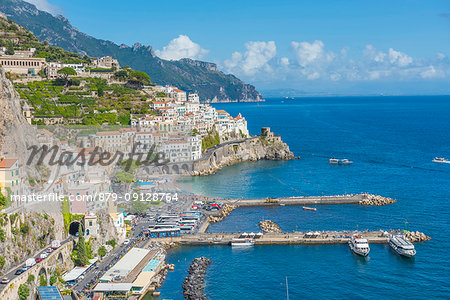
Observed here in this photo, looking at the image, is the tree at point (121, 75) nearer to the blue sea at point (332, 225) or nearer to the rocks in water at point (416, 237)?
the blue sea at point (332, 225)

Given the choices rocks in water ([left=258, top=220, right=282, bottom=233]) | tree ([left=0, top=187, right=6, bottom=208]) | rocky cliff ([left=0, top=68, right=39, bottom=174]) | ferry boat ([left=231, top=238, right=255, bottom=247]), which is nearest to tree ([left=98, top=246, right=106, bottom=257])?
tree ([left=0, top=187, right=6, bottom=208])

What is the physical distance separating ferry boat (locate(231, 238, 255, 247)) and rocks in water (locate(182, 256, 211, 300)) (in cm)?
348

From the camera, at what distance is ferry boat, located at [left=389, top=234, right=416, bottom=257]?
3123 centimetres

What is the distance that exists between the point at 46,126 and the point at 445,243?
44.0 metres

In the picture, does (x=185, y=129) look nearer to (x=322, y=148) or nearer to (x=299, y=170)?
(x=299, y=170)

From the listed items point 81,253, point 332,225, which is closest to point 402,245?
point 332,225

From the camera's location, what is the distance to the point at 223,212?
41.9 m

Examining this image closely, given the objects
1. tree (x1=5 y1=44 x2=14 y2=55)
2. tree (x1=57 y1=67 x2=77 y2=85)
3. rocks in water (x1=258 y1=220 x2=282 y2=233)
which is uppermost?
tree (x1=5 y1=44 x2=14 y2=55)

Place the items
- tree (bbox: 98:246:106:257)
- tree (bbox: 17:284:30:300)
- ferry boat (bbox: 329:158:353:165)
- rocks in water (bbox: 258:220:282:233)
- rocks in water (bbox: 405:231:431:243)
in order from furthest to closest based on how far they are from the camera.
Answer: ferry boat (bbox: 329:158:353:165), rocks in water (bbox: 258:220:282:233), rocks in water (bbox: 405:231:431:243), tree (bbox: 98:246:106:257), tree (bbox: 17:284:30:300)

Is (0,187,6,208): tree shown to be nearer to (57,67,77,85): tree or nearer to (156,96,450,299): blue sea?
(156,96,450,299): blue sea

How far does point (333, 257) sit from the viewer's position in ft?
105

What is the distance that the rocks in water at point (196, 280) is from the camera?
26.1m

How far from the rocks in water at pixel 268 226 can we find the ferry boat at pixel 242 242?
2.71m

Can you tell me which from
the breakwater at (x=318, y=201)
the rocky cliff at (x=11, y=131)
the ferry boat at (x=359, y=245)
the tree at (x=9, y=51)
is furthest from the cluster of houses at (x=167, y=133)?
the ferry boat at (x=359, y=245)
